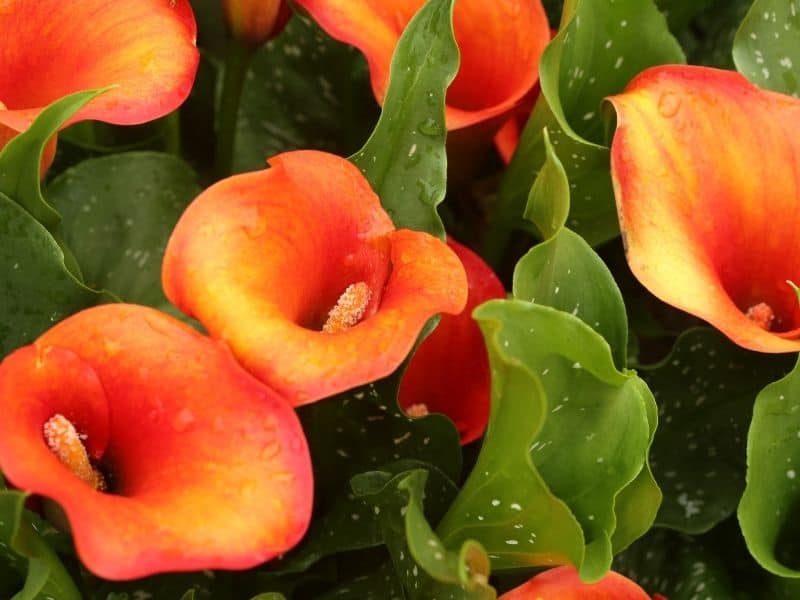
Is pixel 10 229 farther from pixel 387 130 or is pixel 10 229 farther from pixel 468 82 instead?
pixel 468 82

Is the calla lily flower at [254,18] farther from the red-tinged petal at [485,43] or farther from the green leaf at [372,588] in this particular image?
the green leaf at [372,588]

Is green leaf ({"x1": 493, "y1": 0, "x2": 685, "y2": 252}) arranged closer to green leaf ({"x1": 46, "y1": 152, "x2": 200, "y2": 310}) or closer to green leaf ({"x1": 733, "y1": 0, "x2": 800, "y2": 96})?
green leaf ({"x1": 733, "y1": 0, "x2": 800, "y2": 96})

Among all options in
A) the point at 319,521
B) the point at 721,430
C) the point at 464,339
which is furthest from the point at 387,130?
the point at 721,430

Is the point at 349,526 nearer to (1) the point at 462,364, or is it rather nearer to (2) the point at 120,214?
(1) the point at 462,364

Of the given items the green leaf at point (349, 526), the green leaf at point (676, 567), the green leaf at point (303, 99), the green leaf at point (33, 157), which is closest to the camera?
the green leaf at point (33, 157)

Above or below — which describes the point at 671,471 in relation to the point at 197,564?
below

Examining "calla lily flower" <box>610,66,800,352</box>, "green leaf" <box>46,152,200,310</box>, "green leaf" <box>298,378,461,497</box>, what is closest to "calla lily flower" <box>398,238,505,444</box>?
"green leaf" <box>298,378,461,497</box>

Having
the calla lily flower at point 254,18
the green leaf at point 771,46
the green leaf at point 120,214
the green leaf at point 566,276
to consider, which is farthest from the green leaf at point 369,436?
the green leaf at point 771,46
